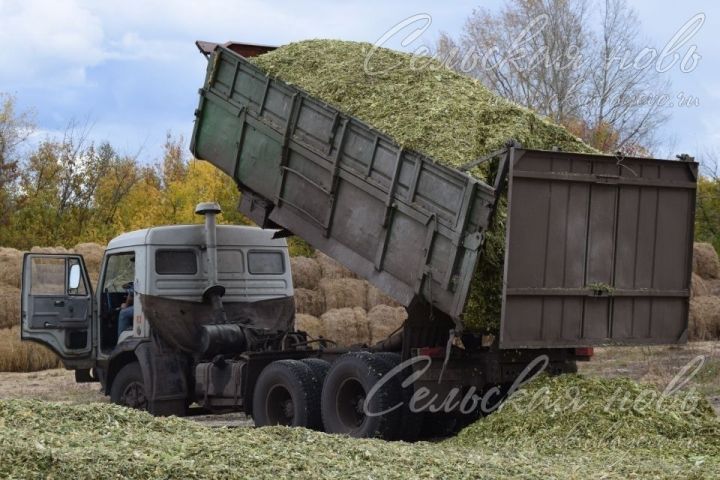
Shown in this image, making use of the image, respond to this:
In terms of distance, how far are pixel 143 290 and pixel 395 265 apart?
4190 millimetres

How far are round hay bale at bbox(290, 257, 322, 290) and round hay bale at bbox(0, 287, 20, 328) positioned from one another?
577 cm

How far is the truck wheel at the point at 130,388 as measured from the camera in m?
14.1

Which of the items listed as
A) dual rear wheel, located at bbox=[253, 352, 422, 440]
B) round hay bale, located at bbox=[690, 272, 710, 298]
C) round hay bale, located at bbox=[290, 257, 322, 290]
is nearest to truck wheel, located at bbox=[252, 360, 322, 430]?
dual rear wheel, located at bbox=[253, 352, 422, 440]

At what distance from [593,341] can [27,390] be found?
10757 mm

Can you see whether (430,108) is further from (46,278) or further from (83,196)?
(83,196)

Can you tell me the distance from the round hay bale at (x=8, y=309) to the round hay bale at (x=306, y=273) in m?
5.77

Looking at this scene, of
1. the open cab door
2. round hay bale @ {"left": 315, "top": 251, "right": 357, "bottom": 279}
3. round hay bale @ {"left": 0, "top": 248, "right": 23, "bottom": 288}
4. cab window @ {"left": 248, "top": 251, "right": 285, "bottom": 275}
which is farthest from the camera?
round hay bale @ {"left": 315, "top": 251, "right": 357, "bottom": 279}

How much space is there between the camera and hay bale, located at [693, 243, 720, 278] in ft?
94.1

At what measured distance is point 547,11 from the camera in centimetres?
3681

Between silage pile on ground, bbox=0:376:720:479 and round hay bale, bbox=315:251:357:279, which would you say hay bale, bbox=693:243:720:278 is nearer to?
round hay bale, bbox=315:251:357:279

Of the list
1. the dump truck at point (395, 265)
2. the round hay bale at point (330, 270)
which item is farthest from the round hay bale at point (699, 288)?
the dump truck at point (395, 265)

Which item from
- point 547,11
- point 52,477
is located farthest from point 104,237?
point 52,477

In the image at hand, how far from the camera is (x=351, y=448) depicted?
9.05 meters

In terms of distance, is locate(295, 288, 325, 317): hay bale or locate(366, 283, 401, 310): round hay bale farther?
locate(366, 283, 401, 310): round hay bale
